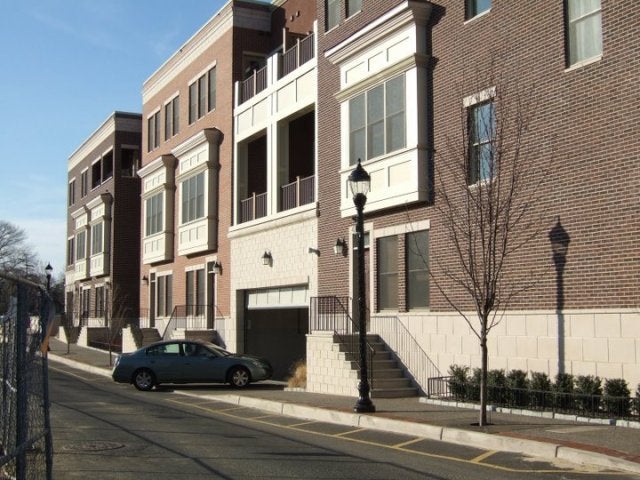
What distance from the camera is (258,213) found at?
2950cm

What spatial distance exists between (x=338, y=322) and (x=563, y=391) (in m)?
8.57

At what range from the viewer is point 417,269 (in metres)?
20.0

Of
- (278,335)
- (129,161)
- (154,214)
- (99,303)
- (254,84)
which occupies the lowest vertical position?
(278,335)

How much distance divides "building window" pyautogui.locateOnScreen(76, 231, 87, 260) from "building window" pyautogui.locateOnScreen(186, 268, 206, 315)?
20.8 m

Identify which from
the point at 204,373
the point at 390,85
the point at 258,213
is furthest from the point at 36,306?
the point at 258,213

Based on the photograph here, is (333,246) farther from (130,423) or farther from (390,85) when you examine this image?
(130,423)

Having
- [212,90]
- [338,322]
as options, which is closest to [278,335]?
[338,322]

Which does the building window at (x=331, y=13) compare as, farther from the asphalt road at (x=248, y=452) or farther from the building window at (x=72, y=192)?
the building window at (x=72, y=192)

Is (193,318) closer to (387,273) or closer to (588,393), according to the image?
(387,273)

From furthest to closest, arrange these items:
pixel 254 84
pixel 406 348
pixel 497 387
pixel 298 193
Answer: pixel 254 84 → pixel 298 193 → pixel 406 348 → pixel 497 387

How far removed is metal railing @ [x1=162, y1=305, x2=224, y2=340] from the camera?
3262cm

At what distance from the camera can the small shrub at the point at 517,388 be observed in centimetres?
1562

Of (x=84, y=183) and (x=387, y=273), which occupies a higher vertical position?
(x=84, y=183)

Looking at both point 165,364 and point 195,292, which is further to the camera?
point 195,292
